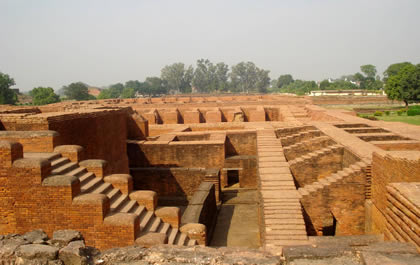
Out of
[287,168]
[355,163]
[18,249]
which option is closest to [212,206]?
[287,168]

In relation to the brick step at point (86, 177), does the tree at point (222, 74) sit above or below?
above

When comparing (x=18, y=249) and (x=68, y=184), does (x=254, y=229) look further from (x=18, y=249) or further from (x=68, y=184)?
(x=18, y=249)

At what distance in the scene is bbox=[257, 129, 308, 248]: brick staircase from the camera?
434cm

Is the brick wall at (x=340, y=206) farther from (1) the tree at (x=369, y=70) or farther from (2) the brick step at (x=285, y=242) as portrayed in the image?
(1) the tree at (x=369, y=70)

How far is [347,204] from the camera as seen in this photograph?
5.81m

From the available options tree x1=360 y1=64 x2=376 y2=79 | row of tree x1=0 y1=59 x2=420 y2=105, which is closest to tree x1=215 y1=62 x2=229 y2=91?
row of tree x1=0 y1=59 x2=420 y2=105

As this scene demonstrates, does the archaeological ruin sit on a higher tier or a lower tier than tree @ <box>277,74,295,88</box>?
lower

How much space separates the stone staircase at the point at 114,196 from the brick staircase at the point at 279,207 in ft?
4.44

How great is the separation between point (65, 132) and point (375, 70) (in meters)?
97.0

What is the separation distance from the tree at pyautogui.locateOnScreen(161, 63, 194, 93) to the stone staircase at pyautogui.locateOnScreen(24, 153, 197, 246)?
8152 cm

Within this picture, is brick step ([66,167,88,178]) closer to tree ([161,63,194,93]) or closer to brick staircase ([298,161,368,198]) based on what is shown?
brick staircase ([298,161,368,198])

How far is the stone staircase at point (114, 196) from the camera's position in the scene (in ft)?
16.6

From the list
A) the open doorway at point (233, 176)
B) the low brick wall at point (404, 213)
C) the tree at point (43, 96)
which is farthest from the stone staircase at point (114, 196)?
the tree at point (43, 96)

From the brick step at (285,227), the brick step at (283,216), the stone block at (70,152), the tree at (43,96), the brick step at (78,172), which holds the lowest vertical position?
the brick step at (285,227)
